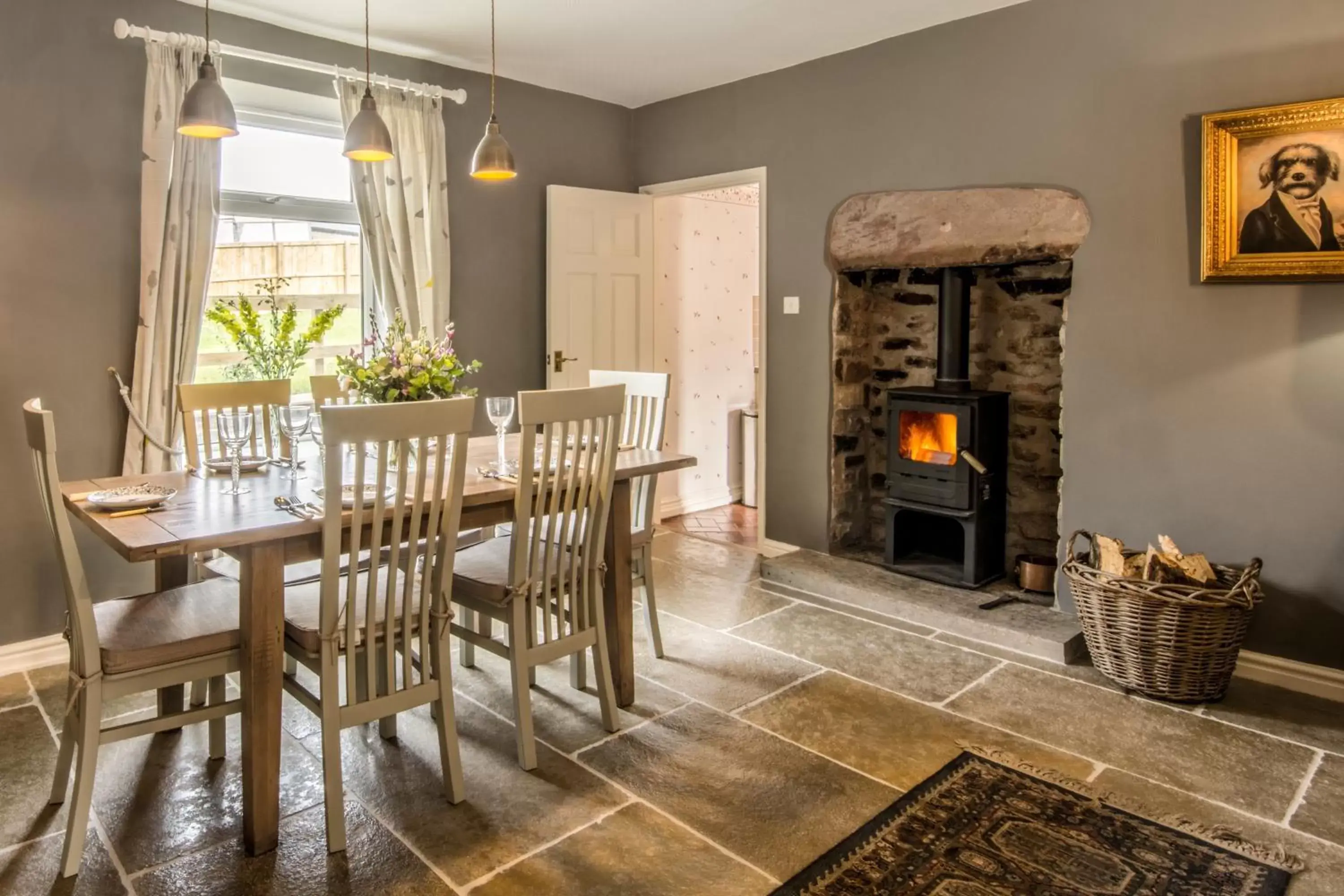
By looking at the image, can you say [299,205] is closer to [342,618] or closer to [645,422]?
[645,422]

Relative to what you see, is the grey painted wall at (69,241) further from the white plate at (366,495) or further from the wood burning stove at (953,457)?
the wood burning stove at (953,457)

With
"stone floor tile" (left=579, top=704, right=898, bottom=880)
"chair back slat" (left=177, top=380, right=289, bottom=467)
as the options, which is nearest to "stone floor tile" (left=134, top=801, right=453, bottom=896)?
"stone floor tile" (left=579, top=704, right=898, bottom=880)

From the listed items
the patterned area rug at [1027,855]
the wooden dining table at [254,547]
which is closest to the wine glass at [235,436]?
the wooden dining table at [254,547]

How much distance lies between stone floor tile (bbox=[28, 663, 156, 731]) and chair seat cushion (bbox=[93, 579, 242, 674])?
533 millimetres

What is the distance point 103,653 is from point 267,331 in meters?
2.23

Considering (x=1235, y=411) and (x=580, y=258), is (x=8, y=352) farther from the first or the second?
(x=1235, y=411)

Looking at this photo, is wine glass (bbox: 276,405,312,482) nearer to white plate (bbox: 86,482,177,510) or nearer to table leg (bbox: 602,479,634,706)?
white plate (bbox: 86,482,177,510)

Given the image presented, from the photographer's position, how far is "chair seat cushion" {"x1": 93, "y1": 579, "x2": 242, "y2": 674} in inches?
78.4

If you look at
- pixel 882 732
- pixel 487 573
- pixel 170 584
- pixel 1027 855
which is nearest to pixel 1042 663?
pixel 882 732

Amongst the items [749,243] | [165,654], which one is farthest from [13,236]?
[749,243]

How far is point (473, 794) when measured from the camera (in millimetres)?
2320

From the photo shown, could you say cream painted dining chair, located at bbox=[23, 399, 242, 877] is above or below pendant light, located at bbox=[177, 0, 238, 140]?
below

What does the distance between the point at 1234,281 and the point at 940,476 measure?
130 centimetres

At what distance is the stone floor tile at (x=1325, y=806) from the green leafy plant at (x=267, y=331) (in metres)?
3.75
